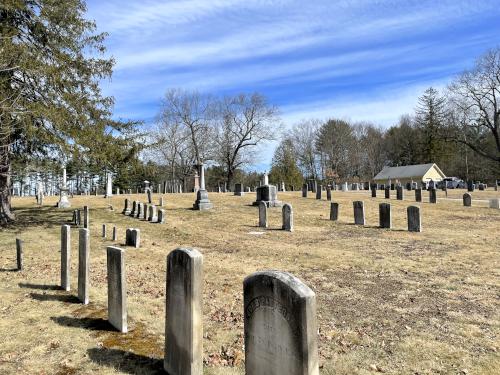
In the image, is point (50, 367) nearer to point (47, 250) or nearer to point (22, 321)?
point (22, 321)

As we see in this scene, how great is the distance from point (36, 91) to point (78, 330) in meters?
12.8

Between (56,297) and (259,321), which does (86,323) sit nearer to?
(56,297)

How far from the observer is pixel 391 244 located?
12977 millimetres

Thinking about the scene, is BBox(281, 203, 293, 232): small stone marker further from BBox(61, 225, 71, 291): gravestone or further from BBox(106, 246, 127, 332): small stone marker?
BBox(106, 246, 127, 332): small stone marker

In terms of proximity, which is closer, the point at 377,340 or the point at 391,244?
the point at 377,340

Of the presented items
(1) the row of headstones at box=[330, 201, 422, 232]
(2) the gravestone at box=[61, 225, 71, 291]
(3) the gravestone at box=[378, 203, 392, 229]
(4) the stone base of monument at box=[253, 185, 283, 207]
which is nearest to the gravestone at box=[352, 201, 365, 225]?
(1) the row of headstones at box=[330, 201, 422, 232]

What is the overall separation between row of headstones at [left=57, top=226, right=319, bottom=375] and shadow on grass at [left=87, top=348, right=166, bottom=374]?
22cm

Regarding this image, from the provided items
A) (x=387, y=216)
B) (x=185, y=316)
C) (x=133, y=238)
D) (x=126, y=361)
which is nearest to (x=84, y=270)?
(x=126, y=361)

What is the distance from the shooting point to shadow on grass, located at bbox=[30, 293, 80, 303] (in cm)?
719

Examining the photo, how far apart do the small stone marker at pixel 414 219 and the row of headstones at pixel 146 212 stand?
34.8 feet

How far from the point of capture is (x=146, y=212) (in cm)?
2041

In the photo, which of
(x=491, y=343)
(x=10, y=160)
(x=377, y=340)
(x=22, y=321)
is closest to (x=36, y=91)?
(x=10, y=160)

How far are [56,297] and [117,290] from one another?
237cm

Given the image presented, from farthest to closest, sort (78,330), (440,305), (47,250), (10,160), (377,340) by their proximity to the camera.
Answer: (10,160) < (47,250) < (440,305) < (78,330) < (377,340)
